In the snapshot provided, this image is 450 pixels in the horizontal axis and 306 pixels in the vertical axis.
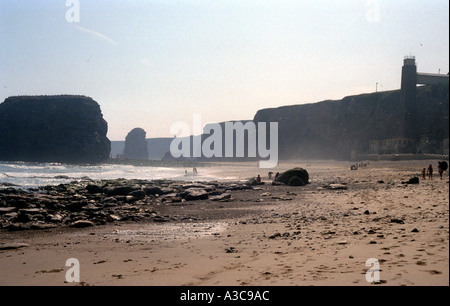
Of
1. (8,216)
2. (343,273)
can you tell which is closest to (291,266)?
(343,273)

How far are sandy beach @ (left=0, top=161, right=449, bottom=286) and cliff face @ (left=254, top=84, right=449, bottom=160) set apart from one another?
68.7 metres

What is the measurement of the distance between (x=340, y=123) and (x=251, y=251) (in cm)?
12606

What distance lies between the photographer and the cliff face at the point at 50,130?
12244cm

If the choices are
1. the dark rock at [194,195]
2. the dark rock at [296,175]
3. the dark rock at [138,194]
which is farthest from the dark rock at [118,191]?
the dark rock at [296,175]

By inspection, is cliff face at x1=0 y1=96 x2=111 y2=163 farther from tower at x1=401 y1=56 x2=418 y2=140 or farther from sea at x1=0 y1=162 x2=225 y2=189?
tower at x1=401 y1=56 x2=418 y2=140

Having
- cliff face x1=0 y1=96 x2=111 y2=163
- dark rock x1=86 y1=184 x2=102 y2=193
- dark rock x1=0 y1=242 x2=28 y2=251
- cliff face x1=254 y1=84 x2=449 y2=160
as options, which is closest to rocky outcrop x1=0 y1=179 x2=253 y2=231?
dark rock x1=86 y1=184 x2=102 y2=193

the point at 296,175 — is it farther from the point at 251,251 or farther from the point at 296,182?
the point at 251,251

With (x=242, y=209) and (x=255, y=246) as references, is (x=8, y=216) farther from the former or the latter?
(x=255, y=246)

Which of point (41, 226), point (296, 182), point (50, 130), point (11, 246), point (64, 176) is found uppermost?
point (50, 130)

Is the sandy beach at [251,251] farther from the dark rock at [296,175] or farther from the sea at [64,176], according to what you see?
the sea at [64,176]

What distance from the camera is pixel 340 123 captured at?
126000 millimetres

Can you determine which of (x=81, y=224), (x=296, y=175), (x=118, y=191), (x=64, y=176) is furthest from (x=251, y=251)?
(x=64, y=176)

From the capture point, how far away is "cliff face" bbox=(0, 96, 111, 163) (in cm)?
12244

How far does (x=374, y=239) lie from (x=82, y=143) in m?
132
